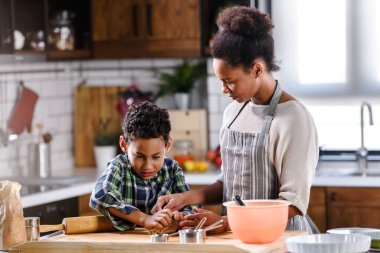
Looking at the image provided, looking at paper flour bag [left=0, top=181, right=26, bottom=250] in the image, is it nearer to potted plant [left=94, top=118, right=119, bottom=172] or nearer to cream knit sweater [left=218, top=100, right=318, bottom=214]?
cream knit sweater [left=218, top=100, right=318, bottom=214]

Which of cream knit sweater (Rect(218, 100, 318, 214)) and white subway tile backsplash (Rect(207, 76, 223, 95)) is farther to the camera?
white subway tile backsplash (Rect(207, 76, 223, 95))

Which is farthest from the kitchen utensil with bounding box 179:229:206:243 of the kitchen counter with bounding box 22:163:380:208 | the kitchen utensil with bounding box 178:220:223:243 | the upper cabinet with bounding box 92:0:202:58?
the upper cabinet with bounding box 92:0:202:58

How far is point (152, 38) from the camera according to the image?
248 inches

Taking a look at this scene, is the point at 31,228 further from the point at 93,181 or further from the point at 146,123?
the point at 93,181

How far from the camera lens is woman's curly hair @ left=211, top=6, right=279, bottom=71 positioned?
3.22 meters

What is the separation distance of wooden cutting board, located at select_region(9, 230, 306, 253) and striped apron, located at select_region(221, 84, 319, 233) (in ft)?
0.92

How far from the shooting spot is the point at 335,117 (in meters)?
6.24

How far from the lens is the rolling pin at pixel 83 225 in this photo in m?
3.11

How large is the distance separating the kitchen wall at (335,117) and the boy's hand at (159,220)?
318 centimetres

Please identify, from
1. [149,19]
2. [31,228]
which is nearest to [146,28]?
[149,19]

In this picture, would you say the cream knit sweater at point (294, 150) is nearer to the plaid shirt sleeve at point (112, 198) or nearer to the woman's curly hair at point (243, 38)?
the woman's curly hair at point (243, 38)

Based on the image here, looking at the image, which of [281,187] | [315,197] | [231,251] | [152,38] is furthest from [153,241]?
[152,38]

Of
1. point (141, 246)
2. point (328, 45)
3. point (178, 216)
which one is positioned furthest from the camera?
point (328, 45)

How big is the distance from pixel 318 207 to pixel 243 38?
2520 mm
